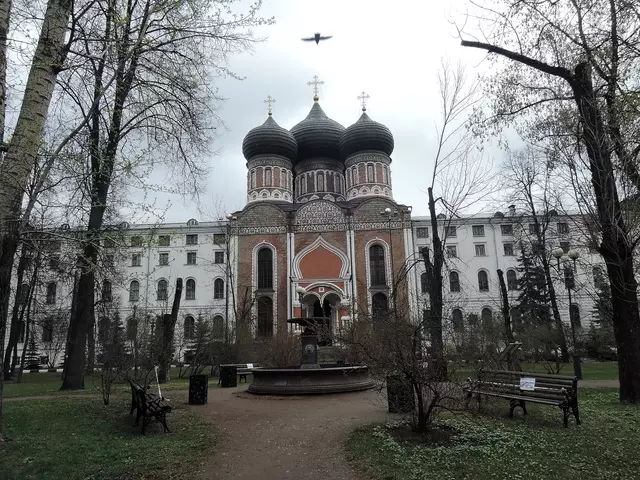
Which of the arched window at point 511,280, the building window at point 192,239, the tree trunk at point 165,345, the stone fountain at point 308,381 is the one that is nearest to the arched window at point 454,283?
the arched window at point 511,280

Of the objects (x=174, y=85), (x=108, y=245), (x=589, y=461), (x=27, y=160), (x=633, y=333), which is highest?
(x=174, y=85)

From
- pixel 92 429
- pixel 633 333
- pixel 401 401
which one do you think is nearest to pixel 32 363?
pixel 92 429

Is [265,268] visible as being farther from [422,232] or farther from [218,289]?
[422,232]

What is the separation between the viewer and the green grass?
5348mm

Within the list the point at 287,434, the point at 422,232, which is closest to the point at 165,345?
the point at 287,434

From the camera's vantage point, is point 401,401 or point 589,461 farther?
point 401,401

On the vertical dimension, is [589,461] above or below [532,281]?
below

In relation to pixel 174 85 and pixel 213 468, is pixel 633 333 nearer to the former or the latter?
pixel 213 468

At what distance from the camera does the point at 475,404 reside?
8.57 meters

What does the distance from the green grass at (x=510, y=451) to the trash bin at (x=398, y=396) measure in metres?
0.59

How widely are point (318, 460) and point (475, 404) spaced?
3.77 m

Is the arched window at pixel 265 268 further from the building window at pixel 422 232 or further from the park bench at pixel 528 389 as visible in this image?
the park bench at pixel 528 389

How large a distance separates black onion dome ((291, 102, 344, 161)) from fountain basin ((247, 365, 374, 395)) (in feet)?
97.7

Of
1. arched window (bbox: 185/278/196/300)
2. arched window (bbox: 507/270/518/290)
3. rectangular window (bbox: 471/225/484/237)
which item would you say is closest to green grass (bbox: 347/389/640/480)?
arched window (bbox: 507/270/518/290)
